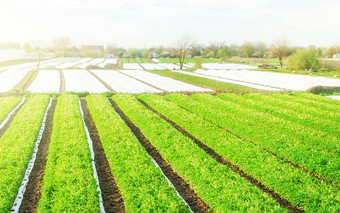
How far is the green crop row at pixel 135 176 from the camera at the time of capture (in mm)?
7531

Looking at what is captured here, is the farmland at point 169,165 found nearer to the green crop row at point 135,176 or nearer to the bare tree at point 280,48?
the green crop row at point 135,176

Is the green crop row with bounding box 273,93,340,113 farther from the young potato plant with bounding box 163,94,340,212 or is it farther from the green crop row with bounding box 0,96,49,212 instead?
the green crop row with bounding box 0,96,49,212

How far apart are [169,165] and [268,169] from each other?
13.6 ft

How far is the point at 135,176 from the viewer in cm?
902

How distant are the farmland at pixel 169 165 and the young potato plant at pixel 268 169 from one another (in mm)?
35

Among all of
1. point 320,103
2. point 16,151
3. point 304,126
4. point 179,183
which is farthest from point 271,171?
point 320,103

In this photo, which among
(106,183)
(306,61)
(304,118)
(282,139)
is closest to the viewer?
(106,183)

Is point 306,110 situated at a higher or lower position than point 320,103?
lower

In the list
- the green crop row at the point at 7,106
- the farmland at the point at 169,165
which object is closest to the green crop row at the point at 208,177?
the farmland at the point at 169,165

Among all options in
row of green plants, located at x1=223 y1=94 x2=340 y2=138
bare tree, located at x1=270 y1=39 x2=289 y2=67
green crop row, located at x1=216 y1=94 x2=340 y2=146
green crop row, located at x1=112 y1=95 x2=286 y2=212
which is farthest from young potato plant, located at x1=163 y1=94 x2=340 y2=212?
bare tree, located at x1=270 y1=39 x2=289 y2=67

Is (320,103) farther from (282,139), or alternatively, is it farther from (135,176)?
(135,176)

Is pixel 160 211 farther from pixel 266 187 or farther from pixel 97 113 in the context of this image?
pixel 97 113

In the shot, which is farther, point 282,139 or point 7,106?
point 7,106

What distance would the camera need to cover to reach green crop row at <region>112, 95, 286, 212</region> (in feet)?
24.8
